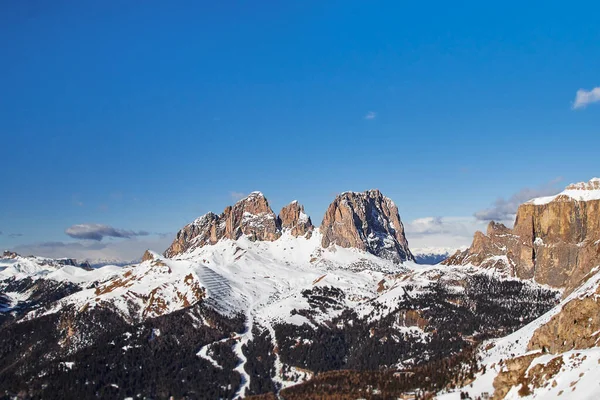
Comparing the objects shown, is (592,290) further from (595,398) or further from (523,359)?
(595,398)

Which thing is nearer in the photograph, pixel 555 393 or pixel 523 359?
pixel 555 393

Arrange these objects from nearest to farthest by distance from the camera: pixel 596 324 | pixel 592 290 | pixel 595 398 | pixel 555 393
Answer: pixel 595 398 → pixel 555 393 → pixel 596 324 → pixel 592 290

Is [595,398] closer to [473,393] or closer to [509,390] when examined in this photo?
[509,390]

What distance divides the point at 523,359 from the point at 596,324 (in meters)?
23.1

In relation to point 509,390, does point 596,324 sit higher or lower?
higher

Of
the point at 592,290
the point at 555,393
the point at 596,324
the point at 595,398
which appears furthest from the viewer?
the point at 592,290

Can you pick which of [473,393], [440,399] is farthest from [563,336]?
[440,399]

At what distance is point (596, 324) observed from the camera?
152 meters

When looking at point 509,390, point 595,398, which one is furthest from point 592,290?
point 595,398

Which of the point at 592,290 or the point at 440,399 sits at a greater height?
the point at 592,290

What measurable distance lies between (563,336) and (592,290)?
81.9 ft

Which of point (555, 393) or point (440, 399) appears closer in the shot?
point (555, 393)

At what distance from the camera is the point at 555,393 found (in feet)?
427

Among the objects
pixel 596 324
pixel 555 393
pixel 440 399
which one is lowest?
pixel 440 399
